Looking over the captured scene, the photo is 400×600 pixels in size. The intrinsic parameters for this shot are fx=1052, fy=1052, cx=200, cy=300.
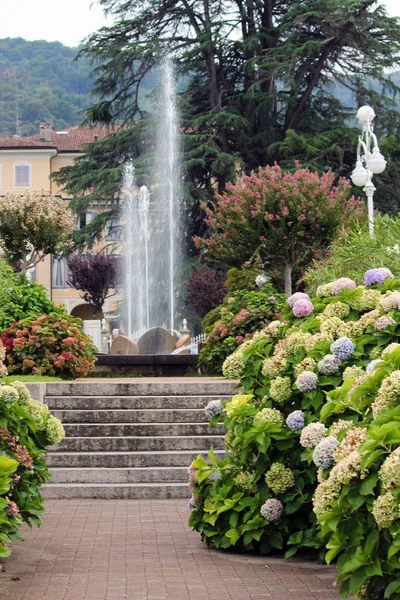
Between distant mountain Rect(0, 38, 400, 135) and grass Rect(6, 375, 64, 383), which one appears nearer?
grass Rect(6, 375, 64, 383)

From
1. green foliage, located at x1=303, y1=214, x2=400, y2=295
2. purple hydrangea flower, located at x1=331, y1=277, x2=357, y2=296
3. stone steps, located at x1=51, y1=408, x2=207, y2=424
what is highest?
green foliage, located at x1=303, y1=214, x2=400, y2=295

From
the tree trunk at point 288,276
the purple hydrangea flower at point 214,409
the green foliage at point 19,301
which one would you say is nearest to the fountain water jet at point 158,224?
the tree trunk at point 288,276

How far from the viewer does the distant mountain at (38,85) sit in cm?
9838

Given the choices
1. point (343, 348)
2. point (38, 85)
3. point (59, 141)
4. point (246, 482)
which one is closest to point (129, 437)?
point (246, 482)

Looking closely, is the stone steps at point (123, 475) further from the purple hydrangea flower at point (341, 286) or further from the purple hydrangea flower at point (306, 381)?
the purple hydrangea flower at point (306, 381)

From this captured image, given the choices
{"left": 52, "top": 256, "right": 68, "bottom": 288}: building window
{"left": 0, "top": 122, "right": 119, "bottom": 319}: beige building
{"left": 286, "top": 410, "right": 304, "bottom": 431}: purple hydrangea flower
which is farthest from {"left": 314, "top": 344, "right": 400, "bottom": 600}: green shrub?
{"left": 52, "top": 256, "right": 68, "bottom": 288}: building window

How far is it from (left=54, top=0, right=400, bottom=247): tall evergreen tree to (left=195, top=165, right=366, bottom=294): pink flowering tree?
12.9 metres

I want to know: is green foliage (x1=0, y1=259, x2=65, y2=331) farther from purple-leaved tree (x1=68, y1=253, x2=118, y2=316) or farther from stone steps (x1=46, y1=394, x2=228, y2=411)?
purple-leaved tree (x1=68, y1=253, x2=118, y2=316)

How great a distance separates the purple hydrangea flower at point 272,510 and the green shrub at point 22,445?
148cm

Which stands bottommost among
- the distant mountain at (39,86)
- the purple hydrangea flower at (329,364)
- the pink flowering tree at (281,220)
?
the purple hydrangea flower at (329,364)

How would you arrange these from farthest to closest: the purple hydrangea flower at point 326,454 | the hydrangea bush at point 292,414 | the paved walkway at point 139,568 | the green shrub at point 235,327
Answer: the green shrub at point 235,327 < the hydrangea bush at point 292,414 < the paved walkway at point 139,568 < the purple hydrangea flower at point 326,454

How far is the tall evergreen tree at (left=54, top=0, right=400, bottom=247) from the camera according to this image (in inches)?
1350

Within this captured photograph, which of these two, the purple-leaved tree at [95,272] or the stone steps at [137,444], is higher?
the purple-leaved tree at [95,272]

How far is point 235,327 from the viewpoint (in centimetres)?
1588
